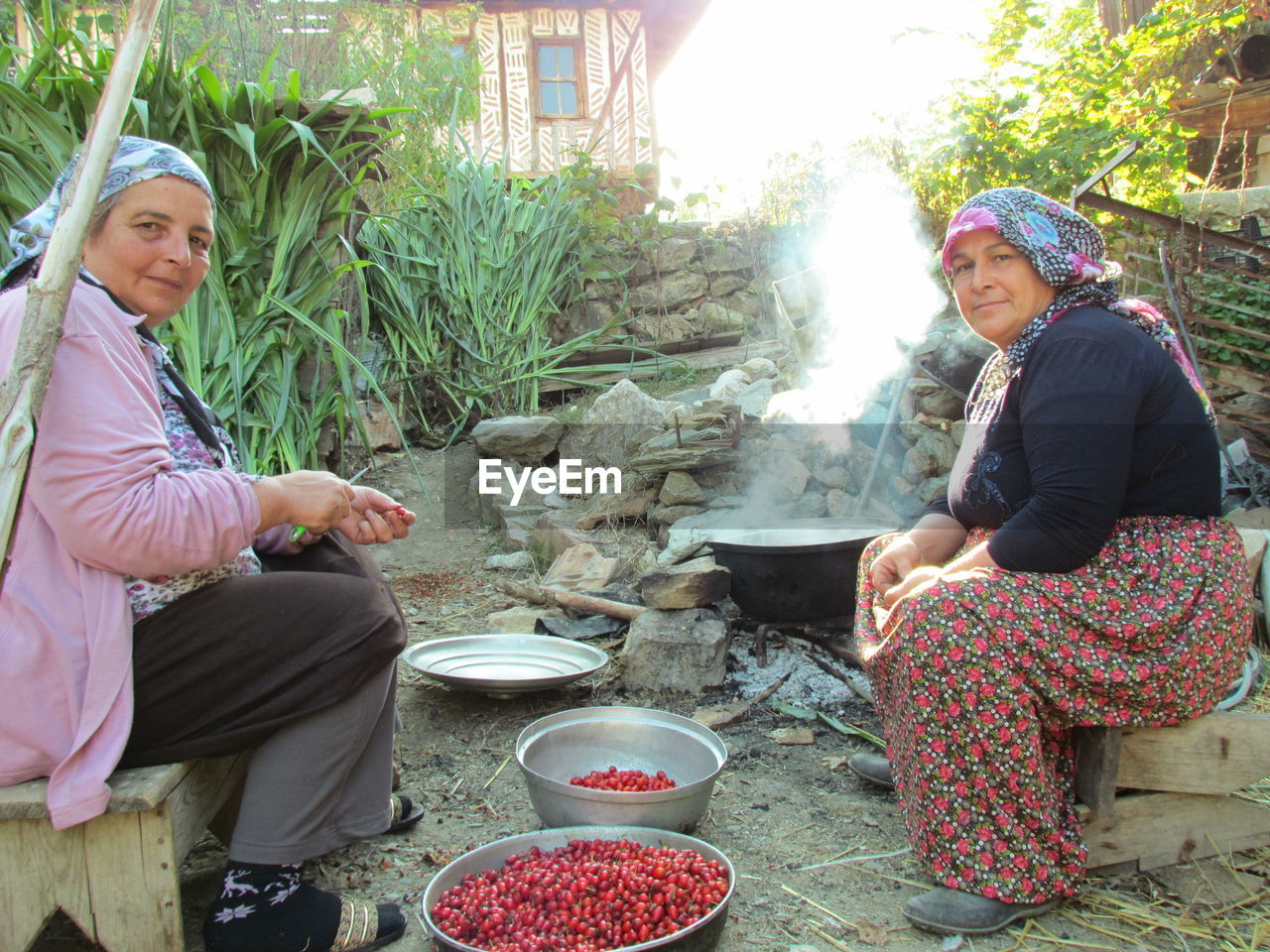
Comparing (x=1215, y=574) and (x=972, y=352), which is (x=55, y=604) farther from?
(x=972, y=352)

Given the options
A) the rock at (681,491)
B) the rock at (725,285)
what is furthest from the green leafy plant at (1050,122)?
the rock at (681,491)

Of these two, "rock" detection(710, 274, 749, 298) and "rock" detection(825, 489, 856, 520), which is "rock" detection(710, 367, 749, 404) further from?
"rock" detection(710, 274, 749, 298)

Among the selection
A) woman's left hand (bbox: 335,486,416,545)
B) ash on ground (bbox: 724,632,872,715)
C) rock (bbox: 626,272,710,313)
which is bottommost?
ash on ground (bbox: 724,632,872,715)

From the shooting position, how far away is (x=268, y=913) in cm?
166

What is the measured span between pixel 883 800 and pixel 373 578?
5.17 feet

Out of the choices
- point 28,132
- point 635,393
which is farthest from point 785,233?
point 28,132

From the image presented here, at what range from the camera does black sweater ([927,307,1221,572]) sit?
1.82 m

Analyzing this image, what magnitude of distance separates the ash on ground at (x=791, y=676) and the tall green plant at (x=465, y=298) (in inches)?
136

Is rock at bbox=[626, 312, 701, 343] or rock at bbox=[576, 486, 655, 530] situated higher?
rock at bbox=[626, 312, 701, 343]

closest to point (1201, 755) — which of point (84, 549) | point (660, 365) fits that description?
point (84, 549)

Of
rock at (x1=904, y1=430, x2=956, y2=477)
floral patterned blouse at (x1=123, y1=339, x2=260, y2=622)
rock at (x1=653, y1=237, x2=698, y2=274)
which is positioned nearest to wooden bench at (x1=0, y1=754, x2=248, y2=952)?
floral patterned blouse at (x1=123, y1=339, x2=260, y2=622)

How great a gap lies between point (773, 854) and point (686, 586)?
1341 mm

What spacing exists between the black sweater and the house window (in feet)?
35.1

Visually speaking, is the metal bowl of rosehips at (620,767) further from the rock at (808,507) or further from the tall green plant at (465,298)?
the tall green plant at (465,298)
